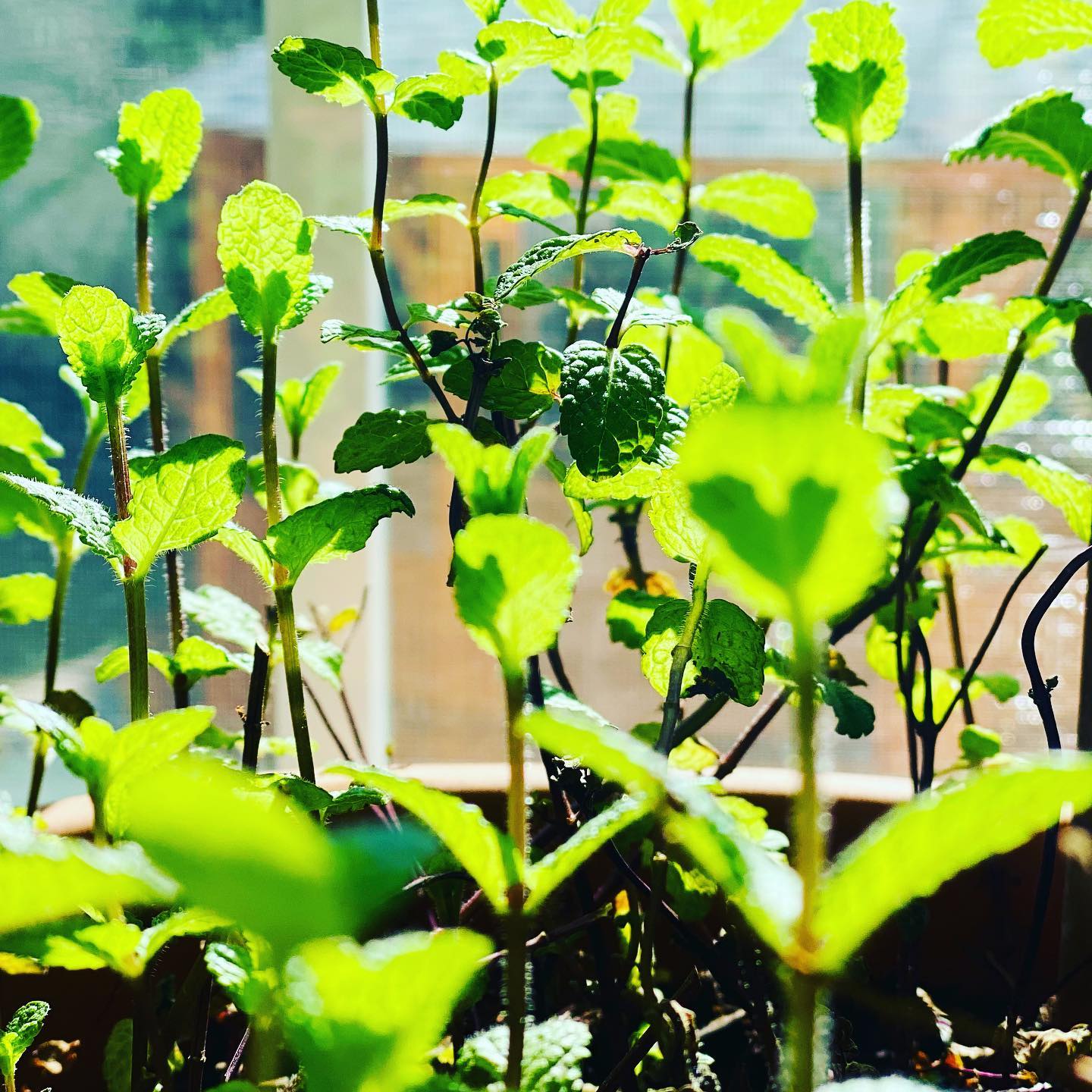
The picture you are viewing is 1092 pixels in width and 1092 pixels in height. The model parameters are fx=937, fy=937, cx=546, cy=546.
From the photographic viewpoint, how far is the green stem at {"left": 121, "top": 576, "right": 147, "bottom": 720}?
0.40m

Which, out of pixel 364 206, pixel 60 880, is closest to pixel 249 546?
pixel 60 880

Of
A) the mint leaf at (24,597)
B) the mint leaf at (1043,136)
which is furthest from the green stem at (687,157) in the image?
the mint leaf at (24,597)

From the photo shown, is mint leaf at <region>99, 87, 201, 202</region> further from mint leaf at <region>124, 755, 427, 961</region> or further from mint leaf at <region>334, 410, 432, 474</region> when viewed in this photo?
mint leaf at <region>124, 755, 427, 961</region>

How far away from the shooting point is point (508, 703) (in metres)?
0.25

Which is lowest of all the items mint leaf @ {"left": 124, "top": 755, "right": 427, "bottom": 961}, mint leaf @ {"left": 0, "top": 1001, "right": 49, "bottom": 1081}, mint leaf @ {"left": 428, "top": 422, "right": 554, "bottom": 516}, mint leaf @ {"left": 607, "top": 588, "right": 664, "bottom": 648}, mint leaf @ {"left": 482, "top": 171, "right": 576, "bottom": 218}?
mint leaf @ {"left": 0, "top": 1001, "right": 49, "bottom": 1081}

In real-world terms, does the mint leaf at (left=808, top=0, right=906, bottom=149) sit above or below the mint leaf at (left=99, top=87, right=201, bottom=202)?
above

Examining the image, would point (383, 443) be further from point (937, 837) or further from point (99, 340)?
point (937, 837)

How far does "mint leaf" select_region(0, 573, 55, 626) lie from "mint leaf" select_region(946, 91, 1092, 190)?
63cm

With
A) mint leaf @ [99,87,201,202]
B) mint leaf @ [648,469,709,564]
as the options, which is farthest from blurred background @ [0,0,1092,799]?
mint leaf @ [648,469,709,564]

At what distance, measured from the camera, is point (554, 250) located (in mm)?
388

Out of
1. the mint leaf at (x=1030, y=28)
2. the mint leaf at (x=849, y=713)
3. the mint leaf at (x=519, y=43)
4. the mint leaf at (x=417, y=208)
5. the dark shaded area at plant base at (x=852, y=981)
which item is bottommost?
the dark shaded area at plant base at (x=852, y=981)

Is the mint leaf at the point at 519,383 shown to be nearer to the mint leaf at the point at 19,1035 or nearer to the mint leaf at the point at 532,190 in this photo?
the mint leaf at the point at 532,190

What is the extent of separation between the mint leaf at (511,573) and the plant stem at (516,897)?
0.07 feet

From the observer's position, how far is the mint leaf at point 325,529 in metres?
0.39
